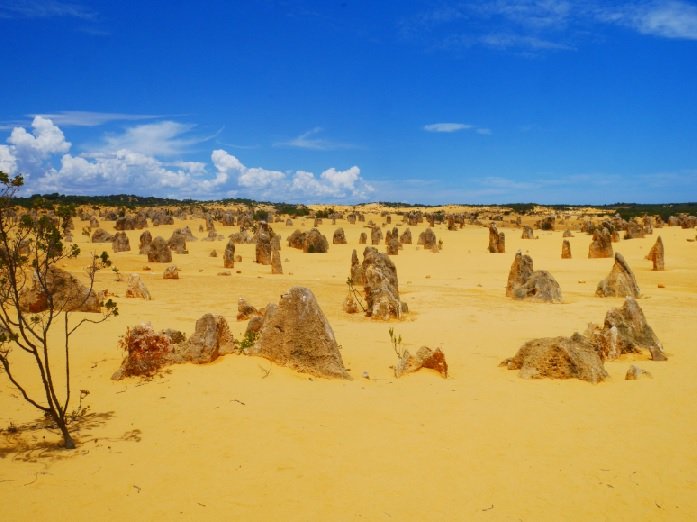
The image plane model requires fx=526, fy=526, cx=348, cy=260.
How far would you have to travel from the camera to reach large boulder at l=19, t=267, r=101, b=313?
38.5 ft

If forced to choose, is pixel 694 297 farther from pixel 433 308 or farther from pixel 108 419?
pixel 108 419

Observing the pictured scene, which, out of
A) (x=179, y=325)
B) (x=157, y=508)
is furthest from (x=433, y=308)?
(x=157, y=508)

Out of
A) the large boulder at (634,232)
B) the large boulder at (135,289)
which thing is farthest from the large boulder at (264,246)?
the large boulder at (634,232)

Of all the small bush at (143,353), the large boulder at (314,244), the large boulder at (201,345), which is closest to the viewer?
the small bush at (143,353)

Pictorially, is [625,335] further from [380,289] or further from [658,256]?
[658,256]

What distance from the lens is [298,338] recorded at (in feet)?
26.5

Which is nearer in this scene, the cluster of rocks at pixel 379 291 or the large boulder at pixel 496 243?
the cluster of rocks at pixel 379 291

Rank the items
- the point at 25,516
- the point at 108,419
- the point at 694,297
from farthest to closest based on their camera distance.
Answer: the point at 694,297
the point at 108,419
the point at 25,516

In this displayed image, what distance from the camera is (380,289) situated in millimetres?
13844

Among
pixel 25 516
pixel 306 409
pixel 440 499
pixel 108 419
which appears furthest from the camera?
pixel 306 409

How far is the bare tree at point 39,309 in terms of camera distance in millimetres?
4906

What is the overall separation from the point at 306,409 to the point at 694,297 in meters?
16.0

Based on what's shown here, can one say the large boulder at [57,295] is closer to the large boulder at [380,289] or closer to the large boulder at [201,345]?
the large boulder at [201,345]

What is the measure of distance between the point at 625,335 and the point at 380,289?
5.97 metres
